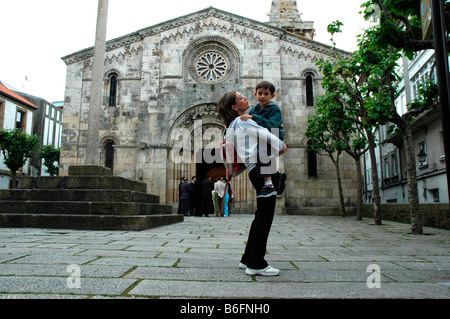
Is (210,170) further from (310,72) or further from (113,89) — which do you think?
(310,72)

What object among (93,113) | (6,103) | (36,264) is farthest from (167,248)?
(6,103)

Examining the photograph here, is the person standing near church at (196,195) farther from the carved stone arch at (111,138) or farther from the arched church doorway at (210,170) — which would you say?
the carved stone arch at (111,138)

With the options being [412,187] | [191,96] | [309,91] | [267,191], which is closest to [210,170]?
[191,96]

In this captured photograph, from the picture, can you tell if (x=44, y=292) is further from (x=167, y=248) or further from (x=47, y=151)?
(x=47, y=151)

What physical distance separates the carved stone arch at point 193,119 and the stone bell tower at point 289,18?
58.2ft

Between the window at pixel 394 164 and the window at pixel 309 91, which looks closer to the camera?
the window at pixel 309 91

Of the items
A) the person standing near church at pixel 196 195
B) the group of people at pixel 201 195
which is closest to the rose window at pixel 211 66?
the person standing near church at pixel 196 195

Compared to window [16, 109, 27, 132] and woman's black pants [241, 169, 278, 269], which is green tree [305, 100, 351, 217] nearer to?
woman's black pants [241, 169, 278, 269]

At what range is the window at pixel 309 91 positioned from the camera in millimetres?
20672

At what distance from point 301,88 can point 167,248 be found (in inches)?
683

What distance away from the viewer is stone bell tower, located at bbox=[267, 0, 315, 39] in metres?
33.7

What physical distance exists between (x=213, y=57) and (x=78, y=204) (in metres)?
15.0

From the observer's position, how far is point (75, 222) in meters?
7.62

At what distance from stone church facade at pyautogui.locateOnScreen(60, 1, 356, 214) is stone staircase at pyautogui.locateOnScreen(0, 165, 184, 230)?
10.2 m
